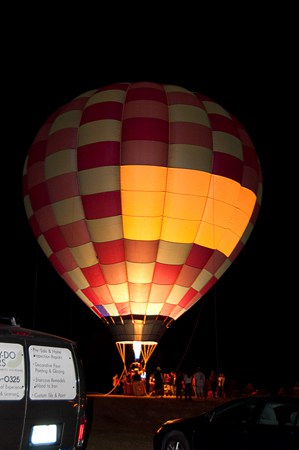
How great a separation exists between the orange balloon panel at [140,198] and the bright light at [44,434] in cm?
1358

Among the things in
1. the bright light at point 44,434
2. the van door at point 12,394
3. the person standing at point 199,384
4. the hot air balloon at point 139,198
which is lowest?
the bright light at point 44,434

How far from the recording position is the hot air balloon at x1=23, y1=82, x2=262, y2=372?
2080cm

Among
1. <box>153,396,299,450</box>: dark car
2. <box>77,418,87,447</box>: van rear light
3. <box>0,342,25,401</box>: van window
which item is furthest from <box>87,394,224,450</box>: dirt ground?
<box>0,342,25,401</box>: van window

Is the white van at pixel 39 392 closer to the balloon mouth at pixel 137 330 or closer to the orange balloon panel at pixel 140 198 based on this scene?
the orange balloon panel at pixel 140 198

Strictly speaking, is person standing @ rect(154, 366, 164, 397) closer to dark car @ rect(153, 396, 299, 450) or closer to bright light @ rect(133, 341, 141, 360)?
bright light @ rect(133, 341, 141, 360)

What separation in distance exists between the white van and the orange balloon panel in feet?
43.1

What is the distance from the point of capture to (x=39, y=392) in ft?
24.1

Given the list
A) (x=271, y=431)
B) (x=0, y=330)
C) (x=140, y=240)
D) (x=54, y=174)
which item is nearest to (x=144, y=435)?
(x=271, y=431)

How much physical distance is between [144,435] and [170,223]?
9.01 m

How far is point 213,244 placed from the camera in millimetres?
21688

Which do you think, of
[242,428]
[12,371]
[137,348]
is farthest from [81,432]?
[137,348]

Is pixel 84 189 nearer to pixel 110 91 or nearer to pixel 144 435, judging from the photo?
pixel 110 91

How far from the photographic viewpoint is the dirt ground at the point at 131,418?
464 inches

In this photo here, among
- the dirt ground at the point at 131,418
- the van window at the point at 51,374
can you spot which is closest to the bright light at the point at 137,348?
the dirt ground at the point at 131,418
